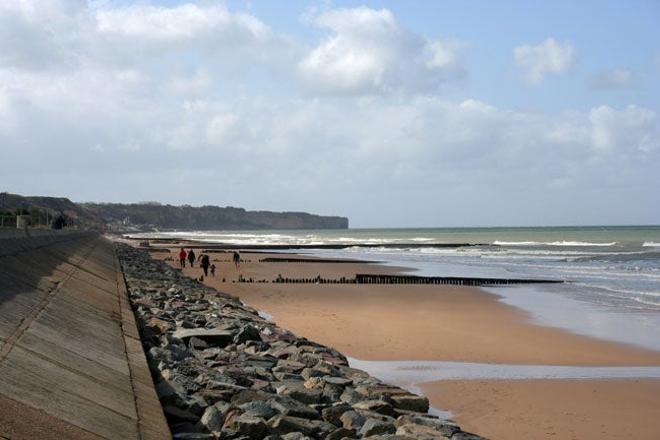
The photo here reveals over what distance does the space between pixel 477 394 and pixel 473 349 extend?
402 centimetres

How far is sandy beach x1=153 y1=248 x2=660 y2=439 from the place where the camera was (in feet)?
26.9

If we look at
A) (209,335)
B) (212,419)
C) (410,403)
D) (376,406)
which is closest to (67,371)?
(212,419)

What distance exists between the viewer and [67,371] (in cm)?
430

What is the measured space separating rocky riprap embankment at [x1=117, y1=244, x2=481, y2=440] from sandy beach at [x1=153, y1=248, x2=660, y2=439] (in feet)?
4.54

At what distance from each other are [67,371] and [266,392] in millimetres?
2966

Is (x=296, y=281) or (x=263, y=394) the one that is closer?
(x=263, y=394)

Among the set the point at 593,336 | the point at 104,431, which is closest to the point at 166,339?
the point at 104,431

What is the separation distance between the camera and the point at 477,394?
9.48 metres

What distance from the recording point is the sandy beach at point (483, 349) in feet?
26.9

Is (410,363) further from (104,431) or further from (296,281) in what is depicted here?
(296,281)

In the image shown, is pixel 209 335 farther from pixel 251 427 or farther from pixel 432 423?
pixel 251 427

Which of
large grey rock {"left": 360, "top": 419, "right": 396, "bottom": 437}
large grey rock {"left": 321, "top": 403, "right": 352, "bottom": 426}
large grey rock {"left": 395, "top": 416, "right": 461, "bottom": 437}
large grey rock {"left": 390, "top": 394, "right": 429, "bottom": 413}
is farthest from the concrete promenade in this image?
large grey rock {"left": 390, "top": 394, "right": 429, "bottom": 413}

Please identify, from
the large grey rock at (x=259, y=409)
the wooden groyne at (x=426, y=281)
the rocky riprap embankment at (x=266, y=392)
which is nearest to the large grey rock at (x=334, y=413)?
the rocky riprap embankment at (x=266, y=392)

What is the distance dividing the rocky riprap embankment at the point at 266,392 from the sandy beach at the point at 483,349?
1383 millimetres
